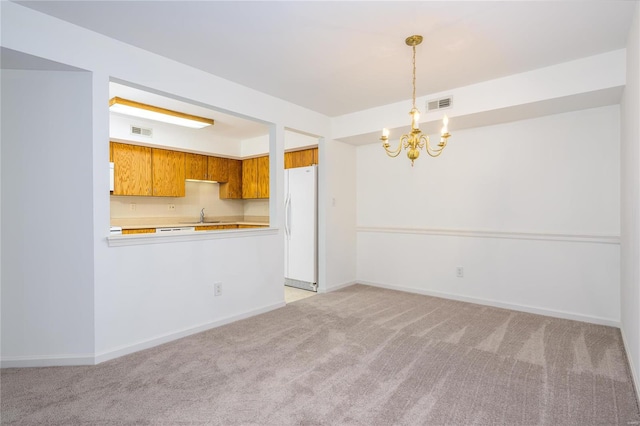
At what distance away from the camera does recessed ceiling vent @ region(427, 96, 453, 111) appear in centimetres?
370

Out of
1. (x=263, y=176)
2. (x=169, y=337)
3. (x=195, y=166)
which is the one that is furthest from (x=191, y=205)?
(x=169, y=337)

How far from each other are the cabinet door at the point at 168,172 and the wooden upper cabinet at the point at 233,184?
A: 0.98 metres

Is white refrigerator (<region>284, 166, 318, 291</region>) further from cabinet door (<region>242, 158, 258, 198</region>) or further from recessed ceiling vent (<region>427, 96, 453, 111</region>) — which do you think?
recessed ceiling vent (<region>427, 96, 453, 111</region>)

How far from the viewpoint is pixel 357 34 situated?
254 centimetres

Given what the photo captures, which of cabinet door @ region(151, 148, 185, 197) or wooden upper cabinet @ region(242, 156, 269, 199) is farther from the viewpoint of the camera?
wooden upper cabinet @ region(242, 156, 269, 199)

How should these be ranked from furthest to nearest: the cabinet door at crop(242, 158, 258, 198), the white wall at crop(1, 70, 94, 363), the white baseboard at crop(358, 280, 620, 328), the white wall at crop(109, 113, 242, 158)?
the cabinet door at crop(242, 158, 258, 198)
the white wall at crop(109, 113, 242, 158)
the white baseboard at crop(358, 280, 620, 328)
the white wall at crop(1, 70, 94, 363)

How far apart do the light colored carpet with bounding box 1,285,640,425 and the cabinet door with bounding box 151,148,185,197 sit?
305 cm

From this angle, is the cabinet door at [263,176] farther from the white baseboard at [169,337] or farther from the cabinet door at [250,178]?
the white baseboard at [169,337]

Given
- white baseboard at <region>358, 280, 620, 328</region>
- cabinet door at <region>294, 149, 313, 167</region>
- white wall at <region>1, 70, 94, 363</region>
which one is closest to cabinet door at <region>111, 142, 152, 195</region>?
cabinet door at <region>294, 149, 313, 167</region>

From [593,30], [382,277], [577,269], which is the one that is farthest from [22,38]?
[577,269]

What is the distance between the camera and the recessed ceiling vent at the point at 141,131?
4.96m

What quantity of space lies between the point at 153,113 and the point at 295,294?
304cm

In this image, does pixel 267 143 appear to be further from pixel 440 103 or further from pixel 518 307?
pixel 518 307

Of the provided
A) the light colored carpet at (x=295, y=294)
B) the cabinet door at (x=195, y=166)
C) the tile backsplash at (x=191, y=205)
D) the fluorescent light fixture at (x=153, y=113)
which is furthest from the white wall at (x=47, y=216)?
the cabinet door at (x=195, y=166)
